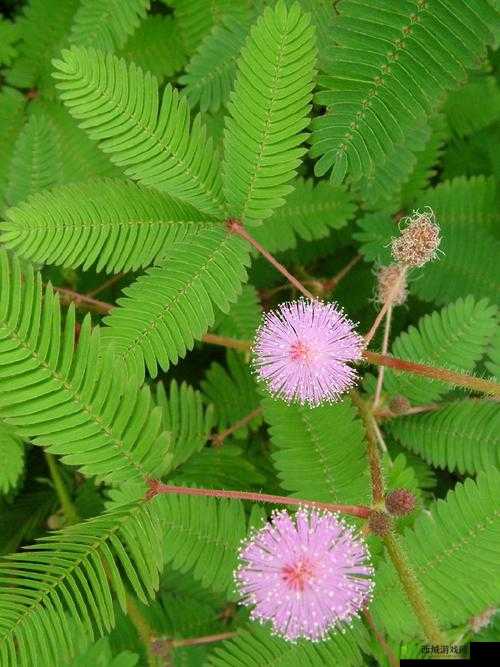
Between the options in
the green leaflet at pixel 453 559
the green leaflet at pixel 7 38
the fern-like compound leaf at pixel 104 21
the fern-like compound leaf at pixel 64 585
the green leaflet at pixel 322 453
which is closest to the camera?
the fern-like compound leaf at pixel 64 585

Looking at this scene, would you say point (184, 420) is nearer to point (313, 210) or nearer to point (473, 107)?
point (313, 210)

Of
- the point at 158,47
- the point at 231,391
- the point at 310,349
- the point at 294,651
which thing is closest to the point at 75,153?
the point at 158,47

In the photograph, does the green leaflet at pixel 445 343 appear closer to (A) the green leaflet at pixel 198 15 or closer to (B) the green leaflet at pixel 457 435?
(B) the green leaflet at pixel 457 435

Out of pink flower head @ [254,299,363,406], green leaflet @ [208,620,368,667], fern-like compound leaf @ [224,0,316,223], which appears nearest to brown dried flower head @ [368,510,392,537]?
pink flower head @ [254,299,363,406]

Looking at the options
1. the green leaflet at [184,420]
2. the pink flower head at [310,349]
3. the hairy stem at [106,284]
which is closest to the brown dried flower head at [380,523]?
the pink flower head at [310,349]

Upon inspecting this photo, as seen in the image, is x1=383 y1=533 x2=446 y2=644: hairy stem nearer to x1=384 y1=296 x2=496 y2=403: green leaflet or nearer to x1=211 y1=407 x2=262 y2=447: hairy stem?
x1=384 y1=296 x2=496 y2=403: green leaflet

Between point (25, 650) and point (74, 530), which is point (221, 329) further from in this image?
point (25, 650)
